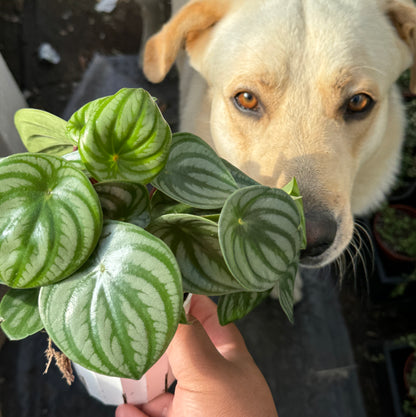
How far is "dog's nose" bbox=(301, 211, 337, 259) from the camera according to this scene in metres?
0.90

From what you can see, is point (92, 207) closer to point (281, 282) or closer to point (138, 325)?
point (138, 325)

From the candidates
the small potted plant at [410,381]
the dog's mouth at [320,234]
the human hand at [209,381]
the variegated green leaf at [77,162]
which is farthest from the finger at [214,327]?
the small potted plant at [410,381]

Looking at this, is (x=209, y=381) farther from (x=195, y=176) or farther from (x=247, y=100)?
(x=247, y=100)

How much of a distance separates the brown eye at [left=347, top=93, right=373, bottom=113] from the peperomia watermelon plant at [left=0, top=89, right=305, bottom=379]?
63 centimetres

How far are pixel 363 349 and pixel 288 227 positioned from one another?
1.37 metres

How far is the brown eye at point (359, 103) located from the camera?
1006 mm

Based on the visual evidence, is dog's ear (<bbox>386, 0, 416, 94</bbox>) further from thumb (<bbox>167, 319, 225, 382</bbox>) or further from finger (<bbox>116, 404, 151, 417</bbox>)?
finger (<bbox>116, 404, 151, 417</bbox>)

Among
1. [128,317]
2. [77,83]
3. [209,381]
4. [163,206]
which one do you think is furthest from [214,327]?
[77,83]

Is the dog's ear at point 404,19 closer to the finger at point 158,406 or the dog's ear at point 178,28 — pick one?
the dog's ear at point 178,28

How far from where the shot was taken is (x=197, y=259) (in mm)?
531

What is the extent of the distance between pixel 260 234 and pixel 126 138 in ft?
0.64

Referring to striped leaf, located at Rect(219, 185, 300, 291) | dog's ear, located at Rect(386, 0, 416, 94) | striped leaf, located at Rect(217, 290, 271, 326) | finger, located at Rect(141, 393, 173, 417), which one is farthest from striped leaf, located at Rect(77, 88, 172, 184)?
dog's ear, located at Rect(386, 0, 416, 94)

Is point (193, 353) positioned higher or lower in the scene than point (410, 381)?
higher

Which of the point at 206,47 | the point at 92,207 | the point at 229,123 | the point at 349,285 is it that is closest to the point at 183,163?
the point at 92,207
